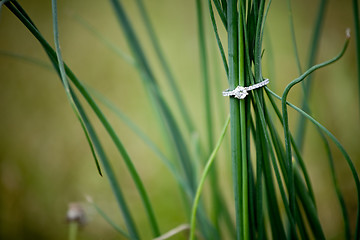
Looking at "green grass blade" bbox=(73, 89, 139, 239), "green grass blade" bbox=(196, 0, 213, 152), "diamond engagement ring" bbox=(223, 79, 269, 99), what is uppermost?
"green grass blade" bbox=(196, 0, 213, 152)

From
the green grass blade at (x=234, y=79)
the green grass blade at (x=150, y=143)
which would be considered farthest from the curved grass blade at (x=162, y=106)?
the green grass blade at (x=234, y=79)

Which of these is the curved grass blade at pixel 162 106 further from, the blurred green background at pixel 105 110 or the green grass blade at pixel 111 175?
the blurred green background at pixel 105 110

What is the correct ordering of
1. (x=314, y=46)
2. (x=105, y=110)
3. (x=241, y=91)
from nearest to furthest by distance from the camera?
(x=241, y=91) → (x=314, y=46) → (x=105, y=110)

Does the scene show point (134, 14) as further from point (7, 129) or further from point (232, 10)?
point (232, 10)

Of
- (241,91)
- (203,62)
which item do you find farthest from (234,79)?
(203,62)

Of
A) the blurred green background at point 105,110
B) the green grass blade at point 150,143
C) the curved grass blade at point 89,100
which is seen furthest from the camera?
the blurred green background at point 105,110

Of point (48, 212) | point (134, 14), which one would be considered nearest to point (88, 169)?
point (48, 212)

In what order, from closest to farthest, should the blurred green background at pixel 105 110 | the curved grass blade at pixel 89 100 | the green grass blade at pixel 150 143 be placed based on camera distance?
the curved grass blade at pixel 89 100, the green grass blade at pixel 150 143, the blurred green background at pixel 105 110

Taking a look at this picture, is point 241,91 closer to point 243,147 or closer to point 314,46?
point 243,147

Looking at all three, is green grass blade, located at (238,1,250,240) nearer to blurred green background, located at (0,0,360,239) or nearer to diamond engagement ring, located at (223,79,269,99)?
diamond engagement ring, located at (223,79,269,99)

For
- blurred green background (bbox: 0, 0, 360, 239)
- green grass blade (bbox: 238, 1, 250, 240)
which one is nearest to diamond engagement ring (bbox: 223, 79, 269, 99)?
green grass blade (bbox: 238, 1, 250, 240)
